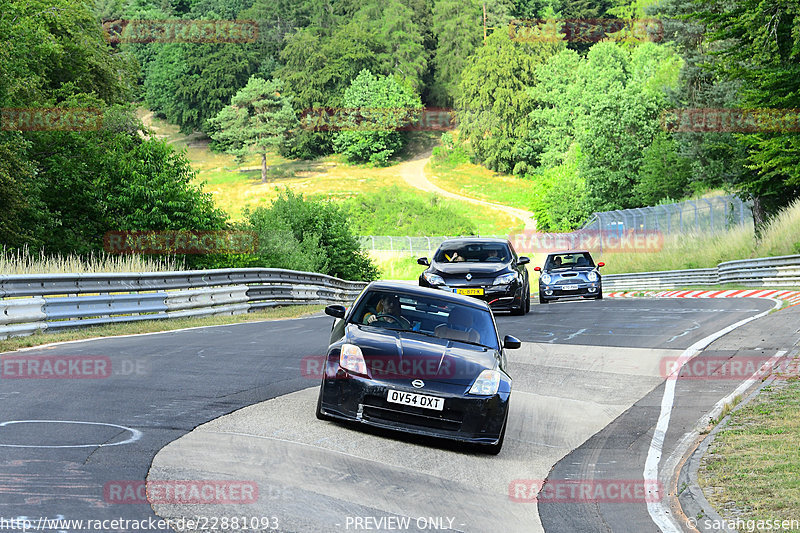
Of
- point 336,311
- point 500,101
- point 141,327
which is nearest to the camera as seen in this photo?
point 336,311

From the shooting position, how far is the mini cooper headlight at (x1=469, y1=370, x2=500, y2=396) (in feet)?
28.1

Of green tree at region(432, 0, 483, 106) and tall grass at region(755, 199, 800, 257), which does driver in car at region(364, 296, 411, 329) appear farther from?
green tree at region(432, 0, 483, 106)

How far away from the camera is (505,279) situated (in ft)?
71.3

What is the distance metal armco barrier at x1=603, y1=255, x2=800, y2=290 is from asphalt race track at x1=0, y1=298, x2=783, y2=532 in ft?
61.7

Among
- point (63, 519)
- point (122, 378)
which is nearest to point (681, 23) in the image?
point (122, 378)

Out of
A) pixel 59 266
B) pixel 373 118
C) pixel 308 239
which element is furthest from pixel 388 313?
pixel 373 118

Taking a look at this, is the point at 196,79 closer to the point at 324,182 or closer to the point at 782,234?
the point at 324,182

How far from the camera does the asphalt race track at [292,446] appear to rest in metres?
6.13

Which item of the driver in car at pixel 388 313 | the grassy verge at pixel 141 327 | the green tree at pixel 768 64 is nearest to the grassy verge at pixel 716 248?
the green tree at pixel 768 64

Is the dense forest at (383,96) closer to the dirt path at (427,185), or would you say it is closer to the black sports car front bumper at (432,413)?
the dirt path at (427,185)

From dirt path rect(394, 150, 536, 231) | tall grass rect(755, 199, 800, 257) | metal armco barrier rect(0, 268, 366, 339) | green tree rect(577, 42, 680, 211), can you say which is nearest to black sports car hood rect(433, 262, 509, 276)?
metal armco barrier rect(0, 268, 366, 339)

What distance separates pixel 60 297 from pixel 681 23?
56.6 m

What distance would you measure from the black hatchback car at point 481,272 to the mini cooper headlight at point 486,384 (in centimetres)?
1211

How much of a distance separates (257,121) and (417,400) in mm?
124956
